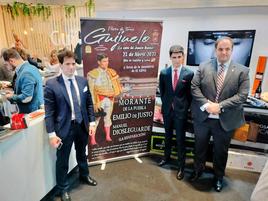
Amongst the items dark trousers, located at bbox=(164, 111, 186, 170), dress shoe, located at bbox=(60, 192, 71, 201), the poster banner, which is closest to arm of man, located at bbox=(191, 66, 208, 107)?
dark trousers, located at bbox=(164, 111, 186, 170)

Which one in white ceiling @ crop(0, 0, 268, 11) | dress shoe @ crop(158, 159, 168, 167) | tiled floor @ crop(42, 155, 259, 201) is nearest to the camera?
tiled floor @ crop(42, 155, 259, 201)

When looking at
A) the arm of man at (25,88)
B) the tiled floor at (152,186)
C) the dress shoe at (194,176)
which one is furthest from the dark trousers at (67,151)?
the dress shoe at (194,176)

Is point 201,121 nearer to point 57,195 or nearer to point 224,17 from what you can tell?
point 57,195

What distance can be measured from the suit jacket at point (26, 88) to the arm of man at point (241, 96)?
2.00 meters

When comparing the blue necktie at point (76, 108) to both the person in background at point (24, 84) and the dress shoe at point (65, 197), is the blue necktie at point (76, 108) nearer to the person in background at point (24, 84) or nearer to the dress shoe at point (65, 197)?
the person in background at point (24, 84)

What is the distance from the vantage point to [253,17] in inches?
145

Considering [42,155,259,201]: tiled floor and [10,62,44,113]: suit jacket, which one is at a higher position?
[10,62,44,113]: suit jacket

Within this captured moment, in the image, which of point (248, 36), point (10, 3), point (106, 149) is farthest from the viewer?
point (10, 3)

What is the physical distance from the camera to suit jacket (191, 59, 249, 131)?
6.54 feet

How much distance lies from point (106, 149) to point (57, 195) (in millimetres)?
774

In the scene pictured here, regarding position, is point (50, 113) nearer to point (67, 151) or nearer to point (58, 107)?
point (58, 107)

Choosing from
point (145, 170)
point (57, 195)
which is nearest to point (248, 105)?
point (145, 170)

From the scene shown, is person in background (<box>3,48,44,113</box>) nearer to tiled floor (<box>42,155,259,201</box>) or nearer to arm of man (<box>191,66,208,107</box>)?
tiled floor (<box>42,155,259,201</box>)

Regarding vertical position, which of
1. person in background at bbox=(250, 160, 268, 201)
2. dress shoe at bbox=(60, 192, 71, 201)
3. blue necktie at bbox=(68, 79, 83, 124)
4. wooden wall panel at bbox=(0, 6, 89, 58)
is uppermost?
wooden wall panel at bbox=(0, 6, 89, 58)
